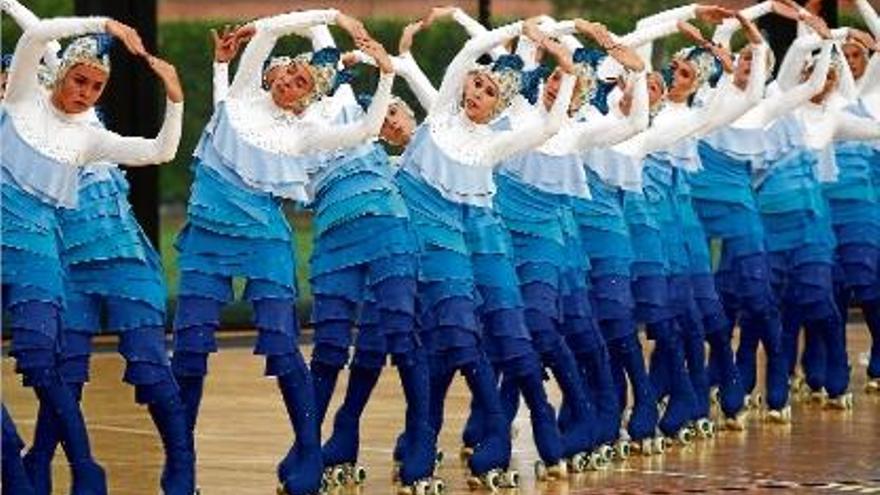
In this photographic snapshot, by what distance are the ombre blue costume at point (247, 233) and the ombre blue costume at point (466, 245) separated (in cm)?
78

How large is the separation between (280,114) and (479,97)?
1067mm

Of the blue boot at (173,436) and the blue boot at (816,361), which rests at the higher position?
the blue boot at (816,361)

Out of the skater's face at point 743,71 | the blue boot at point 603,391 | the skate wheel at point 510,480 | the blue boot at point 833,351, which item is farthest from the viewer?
the blue boot at point 833,351

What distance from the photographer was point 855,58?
67.5 ft

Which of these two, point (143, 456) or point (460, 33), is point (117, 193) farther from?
point (460, 33)

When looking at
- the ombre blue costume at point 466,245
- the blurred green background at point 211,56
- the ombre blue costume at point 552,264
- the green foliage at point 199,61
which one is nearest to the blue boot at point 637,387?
the ombre blue costume at point 552,264

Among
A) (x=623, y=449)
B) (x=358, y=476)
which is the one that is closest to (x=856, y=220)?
(x=623, y=449)

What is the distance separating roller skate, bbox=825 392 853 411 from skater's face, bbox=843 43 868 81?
1.89 metres

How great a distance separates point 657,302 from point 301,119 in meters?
3.18

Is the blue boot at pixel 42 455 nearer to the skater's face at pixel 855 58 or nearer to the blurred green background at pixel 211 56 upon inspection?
the skater's face at pixel 855 58

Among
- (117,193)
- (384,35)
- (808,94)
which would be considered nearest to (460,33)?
(384,35)

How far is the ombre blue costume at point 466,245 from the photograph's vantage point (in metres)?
15.9

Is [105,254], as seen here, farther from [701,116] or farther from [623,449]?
Result: [701,116]

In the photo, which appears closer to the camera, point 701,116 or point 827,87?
point 701,116
